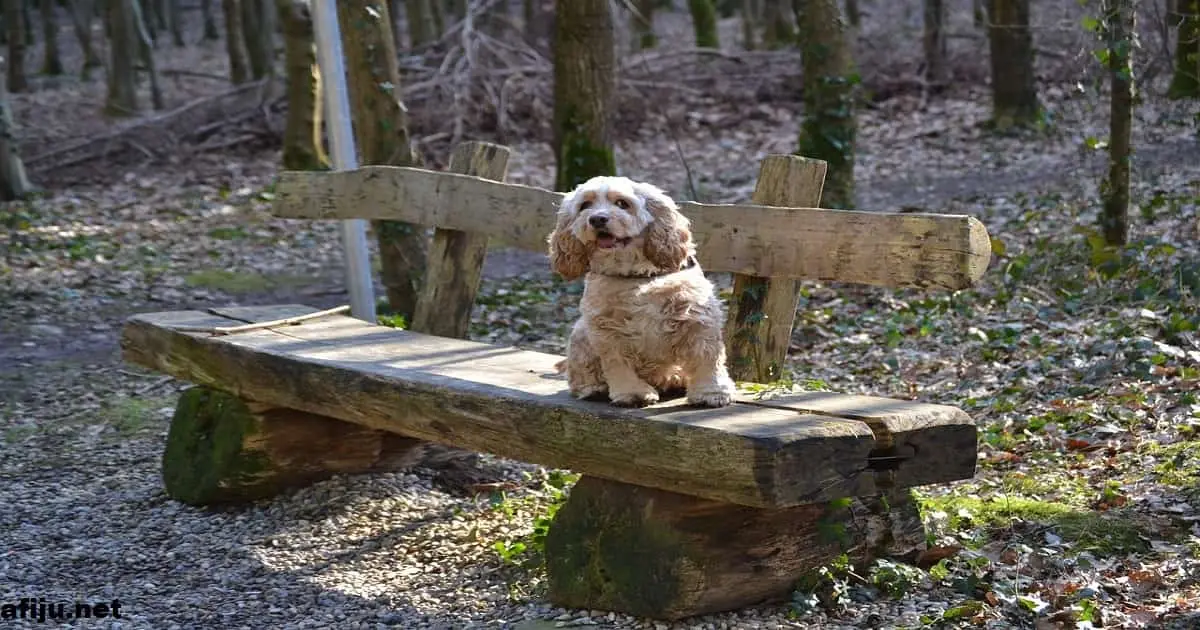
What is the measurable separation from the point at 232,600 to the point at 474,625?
1.12m

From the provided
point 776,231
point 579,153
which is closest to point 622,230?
point 776,231

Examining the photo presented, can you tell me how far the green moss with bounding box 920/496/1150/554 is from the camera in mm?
5047

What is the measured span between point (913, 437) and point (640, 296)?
1.04 meters

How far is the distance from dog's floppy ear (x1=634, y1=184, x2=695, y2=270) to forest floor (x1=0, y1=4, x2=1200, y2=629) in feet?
4.18

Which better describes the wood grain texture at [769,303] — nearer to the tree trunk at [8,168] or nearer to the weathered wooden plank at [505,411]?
the weathered wooden plank at [505,411]

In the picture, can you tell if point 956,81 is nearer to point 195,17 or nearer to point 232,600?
point 232,600

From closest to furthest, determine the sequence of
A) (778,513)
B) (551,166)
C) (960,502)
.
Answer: (778,513) < (960,502) < (551,166)

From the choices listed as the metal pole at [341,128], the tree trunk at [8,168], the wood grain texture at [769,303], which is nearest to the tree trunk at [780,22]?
the tree trunk at [8,168]

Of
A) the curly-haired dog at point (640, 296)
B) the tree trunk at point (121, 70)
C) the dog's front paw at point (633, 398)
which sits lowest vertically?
the dog's front paw at point (633, 398)

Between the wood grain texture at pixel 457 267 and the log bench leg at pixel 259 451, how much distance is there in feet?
2.60

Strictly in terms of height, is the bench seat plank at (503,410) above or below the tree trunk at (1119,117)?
below

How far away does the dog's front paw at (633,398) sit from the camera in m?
4.55

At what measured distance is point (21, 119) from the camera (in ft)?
63.5

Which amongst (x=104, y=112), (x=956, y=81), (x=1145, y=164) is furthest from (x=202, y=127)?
(x=1145, y=164)
